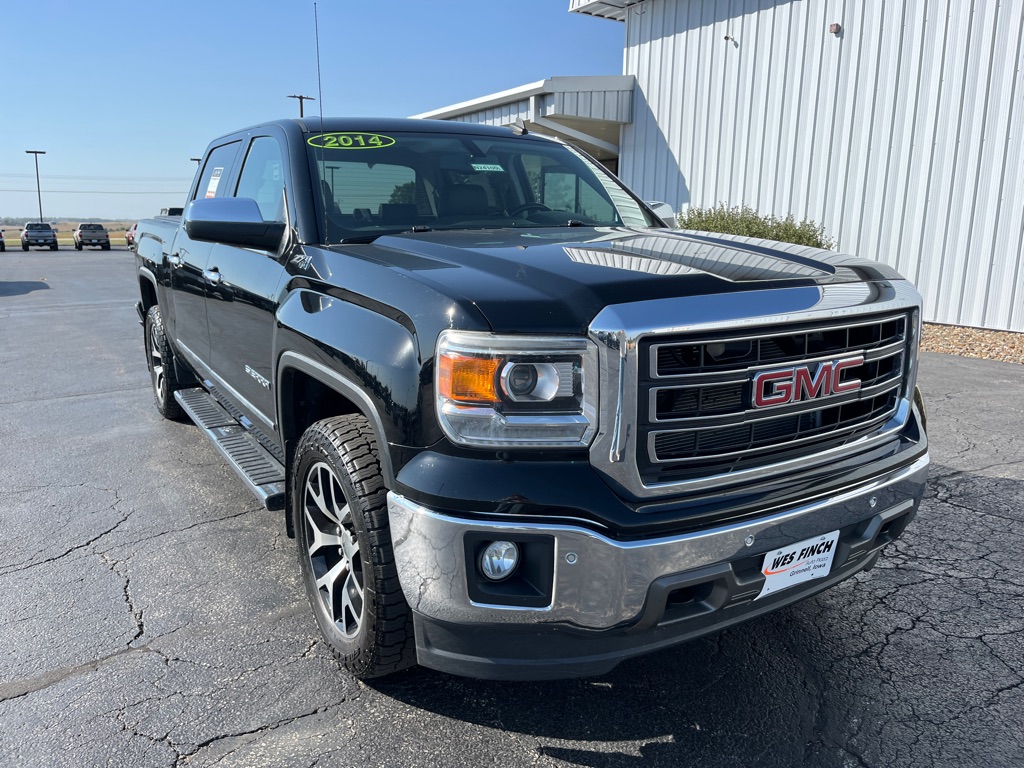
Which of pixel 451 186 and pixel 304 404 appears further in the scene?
pixel 451 186

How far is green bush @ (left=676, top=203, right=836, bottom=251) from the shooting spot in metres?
10.9

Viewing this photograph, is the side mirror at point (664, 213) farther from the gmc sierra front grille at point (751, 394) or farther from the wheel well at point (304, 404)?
the wheel well at point (304, 404)

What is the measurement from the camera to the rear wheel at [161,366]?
18.4 ft

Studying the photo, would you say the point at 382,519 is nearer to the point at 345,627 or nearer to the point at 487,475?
the point at 487,475

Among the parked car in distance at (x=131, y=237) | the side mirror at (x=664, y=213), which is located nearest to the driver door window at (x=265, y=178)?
the side mirror at (x=664, y=213)

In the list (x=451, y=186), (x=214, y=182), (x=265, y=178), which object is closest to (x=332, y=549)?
(x=451, y=186)

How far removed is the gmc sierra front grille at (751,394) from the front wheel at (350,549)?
80 centimetres

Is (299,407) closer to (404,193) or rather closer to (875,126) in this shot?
(404,193)

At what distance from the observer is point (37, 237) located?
4234cm

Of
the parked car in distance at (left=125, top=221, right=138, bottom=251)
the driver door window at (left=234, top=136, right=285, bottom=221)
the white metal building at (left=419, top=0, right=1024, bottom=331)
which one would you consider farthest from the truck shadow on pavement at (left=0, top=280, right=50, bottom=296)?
the driver door window at (left=234, top=136, right=285, bottom=221)

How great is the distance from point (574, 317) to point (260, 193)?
237 cm

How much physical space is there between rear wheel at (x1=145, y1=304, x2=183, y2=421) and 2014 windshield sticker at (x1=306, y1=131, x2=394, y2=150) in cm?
268

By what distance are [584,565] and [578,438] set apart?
0.32 meters

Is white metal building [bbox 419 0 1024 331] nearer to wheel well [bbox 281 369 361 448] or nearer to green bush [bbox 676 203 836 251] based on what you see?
green bush [bbox 676 203 836 251]
